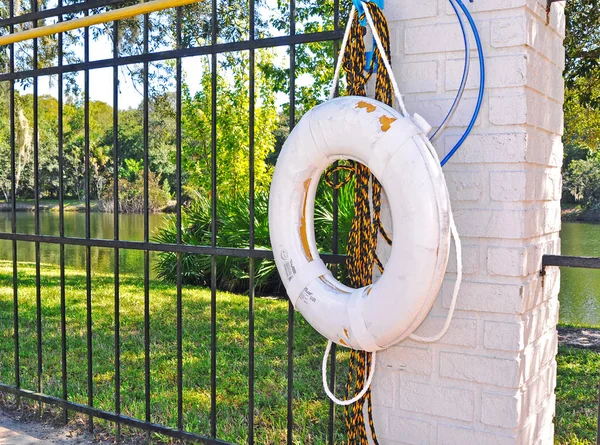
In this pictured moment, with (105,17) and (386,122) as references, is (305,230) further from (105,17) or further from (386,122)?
(105,17)

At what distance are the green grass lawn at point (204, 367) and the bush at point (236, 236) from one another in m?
0.58

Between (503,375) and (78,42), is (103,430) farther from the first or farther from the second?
(78,42)

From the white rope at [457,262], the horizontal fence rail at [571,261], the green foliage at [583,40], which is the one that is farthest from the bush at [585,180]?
the white rope at [457,262]

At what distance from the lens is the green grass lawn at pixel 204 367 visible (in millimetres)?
3102

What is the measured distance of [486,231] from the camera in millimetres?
1725

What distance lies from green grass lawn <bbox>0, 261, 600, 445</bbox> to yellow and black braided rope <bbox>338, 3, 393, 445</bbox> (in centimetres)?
105

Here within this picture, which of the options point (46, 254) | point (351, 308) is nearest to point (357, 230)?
point (351, 308)

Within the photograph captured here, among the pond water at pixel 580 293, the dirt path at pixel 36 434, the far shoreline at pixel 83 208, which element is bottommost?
the pond water at pixel 580 293

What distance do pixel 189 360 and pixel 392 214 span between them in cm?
284

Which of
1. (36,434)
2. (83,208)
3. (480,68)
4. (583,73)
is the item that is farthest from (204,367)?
(83,208)

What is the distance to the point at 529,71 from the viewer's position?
1692mm

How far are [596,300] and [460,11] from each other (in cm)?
707

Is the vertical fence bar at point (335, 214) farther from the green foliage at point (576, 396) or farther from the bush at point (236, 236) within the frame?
the bush at point (236, 236)

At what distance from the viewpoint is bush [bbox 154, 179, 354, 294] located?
225 inches
